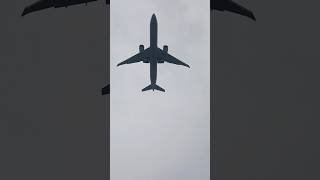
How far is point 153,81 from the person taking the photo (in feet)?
69.5

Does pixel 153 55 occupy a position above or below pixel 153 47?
below

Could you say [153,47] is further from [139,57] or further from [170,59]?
[170,59]

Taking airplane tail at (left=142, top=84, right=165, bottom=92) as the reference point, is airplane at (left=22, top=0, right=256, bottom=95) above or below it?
above

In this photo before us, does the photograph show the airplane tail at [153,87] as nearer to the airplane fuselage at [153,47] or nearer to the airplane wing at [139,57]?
the airplane fuselage at [153,47]
